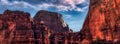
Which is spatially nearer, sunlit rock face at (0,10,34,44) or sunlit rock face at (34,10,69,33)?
sunlit rock face at (0,10,34,44)

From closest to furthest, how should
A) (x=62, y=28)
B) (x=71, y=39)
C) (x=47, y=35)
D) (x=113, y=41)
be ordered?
(x=113, y=41) → (x=71, y=39) → (x=47, y=35) → (x=62, y=28)

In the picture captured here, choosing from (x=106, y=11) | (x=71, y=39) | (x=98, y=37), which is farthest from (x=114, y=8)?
(x=71, y=39)

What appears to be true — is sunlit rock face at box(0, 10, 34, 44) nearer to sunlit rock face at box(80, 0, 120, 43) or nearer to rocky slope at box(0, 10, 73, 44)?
rocky slope at box(0, 10, 73, 44)

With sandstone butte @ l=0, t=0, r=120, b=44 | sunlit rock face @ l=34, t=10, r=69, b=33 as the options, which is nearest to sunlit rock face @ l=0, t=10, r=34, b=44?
sandstone butte @ l=0, t=0, r=120, b=44

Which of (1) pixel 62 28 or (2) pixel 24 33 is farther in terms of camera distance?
(1) pixel 62 28

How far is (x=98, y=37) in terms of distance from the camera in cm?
11138

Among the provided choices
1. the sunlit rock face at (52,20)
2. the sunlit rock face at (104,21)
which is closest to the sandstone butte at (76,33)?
the sunlit rock face at (104,21)

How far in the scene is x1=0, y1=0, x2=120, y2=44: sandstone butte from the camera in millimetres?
108750

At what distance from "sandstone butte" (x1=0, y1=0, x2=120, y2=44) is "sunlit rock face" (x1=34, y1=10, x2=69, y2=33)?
4213 centimetres

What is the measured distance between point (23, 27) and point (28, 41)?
6.52 metres

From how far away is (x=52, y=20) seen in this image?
196375mm

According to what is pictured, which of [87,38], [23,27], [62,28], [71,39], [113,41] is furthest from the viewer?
[62,28]

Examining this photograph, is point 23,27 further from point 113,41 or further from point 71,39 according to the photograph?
point 113,41

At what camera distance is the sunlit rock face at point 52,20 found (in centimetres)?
19312
